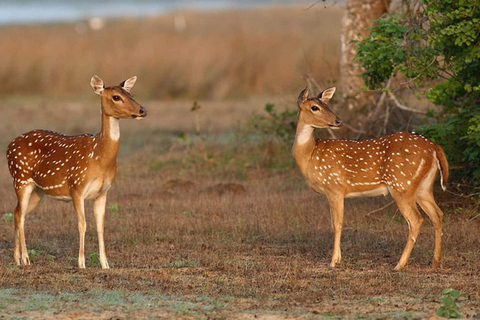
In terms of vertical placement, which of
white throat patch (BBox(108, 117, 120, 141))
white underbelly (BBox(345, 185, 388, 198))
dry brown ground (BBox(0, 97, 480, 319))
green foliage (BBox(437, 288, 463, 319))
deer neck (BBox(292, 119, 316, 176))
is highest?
white throat patch (BBox(108, 117, 120, 141))

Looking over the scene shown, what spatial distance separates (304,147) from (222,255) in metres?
1.55

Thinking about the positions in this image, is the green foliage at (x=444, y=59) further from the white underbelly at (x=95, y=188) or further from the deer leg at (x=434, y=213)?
the white underbelly at (x=95, y=188)

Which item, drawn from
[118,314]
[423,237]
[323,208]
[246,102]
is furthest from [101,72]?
[118,314]

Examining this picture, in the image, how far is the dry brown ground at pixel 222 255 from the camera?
866cm

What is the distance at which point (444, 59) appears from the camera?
1164cm

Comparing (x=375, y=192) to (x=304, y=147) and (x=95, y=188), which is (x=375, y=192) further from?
(x=95, y=188)

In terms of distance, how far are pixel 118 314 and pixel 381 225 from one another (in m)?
5.31

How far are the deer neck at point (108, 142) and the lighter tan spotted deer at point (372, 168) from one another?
6.86 feet

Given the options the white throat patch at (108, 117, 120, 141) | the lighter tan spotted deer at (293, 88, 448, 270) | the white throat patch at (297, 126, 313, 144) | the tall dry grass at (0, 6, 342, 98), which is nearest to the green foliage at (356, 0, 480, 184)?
the lighter tan spotted deer at (293, 88, 448, 270)

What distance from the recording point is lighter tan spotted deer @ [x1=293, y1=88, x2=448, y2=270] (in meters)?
10.4

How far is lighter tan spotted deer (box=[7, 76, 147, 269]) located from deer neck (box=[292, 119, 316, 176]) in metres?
1.90

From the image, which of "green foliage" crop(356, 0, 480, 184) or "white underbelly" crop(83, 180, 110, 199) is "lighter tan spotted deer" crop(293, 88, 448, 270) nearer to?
"green foliage" crop(356, 0, 480, 184)

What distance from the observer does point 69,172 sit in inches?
405

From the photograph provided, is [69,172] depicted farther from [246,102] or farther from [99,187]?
[246,102]
